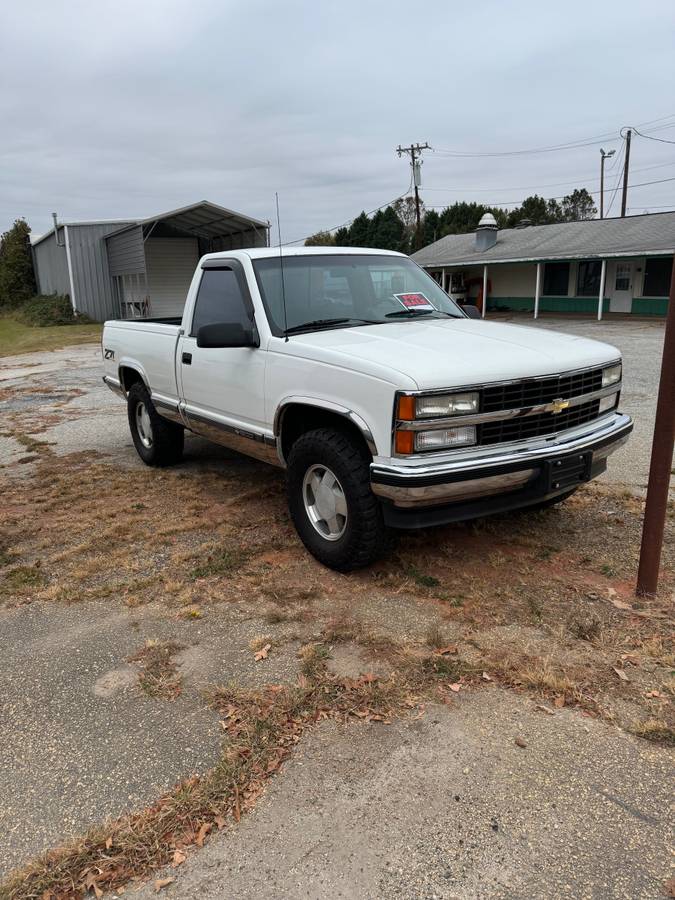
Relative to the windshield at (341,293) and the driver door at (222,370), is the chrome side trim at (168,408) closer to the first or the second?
the driver door at (222,370)

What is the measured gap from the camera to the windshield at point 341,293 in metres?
4.73

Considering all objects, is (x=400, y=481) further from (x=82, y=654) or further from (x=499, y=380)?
(x=82, y=654)

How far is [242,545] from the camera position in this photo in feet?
15.6

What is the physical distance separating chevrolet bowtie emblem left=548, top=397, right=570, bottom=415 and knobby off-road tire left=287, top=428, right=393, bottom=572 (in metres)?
1.09

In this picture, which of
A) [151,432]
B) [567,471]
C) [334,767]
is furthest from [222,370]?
[334,767]

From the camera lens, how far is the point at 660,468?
11.9 ft

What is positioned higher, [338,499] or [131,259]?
[131,259]

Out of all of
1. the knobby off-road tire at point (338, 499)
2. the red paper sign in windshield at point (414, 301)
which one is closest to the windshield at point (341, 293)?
the red paper sign in windshield at point (414, 301)

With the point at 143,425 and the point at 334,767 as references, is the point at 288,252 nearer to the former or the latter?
the point at 143,425

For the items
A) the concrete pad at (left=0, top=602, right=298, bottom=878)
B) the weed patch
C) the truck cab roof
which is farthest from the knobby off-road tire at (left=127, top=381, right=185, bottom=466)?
the weed patch

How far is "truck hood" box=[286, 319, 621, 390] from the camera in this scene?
360cm

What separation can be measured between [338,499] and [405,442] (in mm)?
748

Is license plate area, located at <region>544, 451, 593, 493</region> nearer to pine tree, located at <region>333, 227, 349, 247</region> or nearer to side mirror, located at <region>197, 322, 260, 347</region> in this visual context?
side mirror, located at <region>197, 322, 260, 347</region>

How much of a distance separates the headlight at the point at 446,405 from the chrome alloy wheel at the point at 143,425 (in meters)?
3.96
